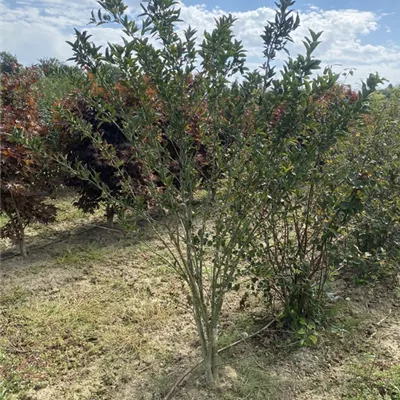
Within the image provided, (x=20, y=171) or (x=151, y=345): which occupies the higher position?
(x=20, y=171)

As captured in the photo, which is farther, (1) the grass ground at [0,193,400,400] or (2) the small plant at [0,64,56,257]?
(2) the small plant at [0,64,56,257]

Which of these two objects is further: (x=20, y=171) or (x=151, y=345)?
(x=20, y=171)

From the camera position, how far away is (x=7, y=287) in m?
3.39

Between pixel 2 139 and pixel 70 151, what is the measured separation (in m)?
0.98

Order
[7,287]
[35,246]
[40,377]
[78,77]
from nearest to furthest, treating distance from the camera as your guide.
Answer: [78,77] < [40,377] < [7,287] < [35,246]

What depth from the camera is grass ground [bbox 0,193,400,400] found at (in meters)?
2.23

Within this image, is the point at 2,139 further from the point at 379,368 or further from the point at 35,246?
the point at 379,368

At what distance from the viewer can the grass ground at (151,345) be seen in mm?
2232

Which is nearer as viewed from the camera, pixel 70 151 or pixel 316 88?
pixel 316 88

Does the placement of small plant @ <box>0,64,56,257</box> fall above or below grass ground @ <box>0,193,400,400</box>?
above

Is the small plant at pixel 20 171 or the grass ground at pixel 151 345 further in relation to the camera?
the small plant at pixel 20 171

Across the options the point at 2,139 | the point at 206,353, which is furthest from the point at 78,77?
the point at 2,139

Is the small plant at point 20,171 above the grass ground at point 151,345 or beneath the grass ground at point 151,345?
above

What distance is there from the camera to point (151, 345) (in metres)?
2.62
